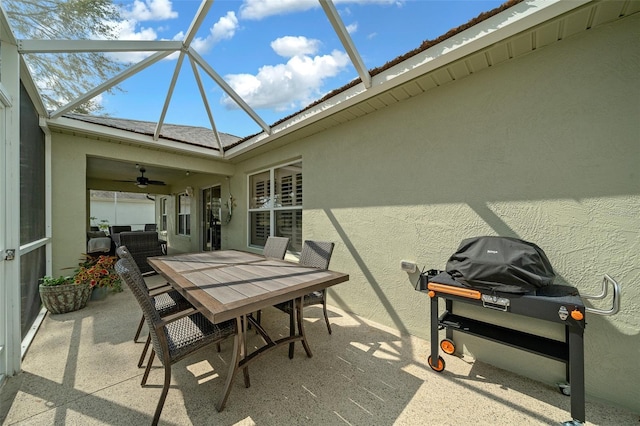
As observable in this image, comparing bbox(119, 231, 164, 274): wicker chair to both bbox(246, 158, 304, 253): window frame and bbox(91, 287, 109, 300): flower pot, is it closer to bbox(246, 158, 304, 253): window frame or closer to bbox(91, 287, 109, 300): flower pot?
bbox(91, 287, 109, 300): flower pot

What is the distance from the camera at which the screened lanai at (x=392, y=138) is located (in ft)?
6.12

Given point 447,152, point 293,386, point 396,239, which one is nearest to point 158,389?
point 293,386

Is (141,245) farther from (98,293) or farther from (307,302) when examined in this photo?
(307,302)

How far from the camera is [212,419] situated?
5.53 feet

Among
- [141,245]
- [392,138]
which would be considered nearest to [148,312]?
[392,138]

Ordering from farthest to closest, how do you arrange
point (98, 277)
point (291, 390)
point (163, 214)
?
point (163, 214) → point (98, 277) → point (291, 390)

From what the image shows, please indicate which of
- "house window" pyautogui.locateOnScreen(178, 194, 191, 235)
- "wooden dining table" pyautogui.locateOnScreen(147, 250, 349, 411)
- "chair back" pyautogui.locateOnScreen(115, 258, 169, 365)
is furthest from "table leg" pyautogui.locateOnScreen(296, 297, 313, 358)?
"house window" pyautogui.locateOnScreen(178, 194, 191, 235)

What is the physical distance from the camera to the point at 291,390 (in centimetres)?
197

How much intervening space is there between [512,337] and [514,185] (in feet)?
4.43

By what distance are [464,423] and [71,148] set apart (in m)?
6.44

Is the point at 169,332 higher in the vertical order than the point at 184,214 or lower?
lower

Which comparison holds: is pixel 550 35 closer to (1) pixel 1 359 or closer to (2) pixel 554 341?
(2) pixel 554 341

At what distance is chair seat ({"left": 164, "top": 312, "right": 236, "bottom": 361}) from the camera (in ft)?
5.63

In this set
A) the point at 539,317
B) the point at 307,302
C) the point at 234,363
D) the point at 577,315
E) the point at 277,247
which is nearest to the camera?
the point at 577,315
